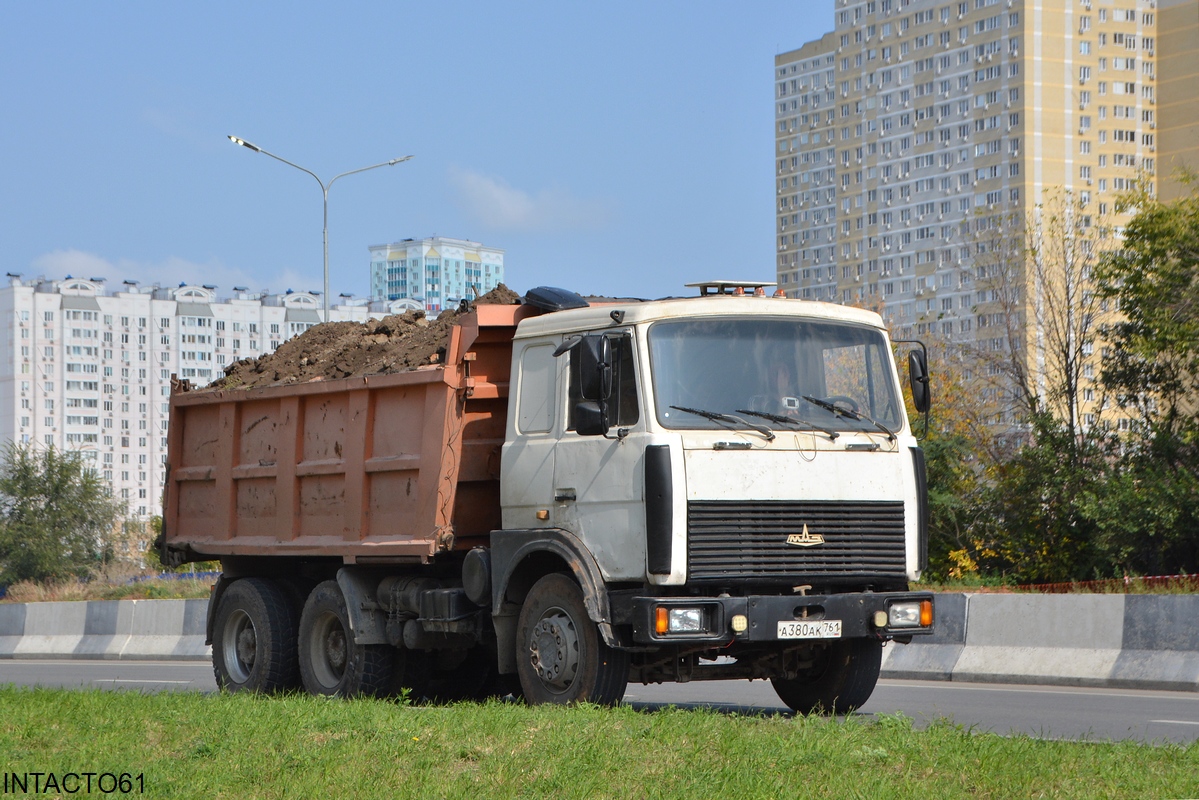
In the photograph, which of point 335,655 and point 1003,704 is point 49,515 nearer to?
point 335,655

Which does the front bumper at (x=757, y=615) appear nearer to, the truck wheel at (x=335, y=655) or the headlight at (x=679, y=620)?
the headlight at (x=679, y=620)

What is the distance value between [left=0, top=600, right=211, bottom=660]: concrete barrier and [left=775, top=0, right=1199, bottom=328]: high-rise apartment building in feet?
358

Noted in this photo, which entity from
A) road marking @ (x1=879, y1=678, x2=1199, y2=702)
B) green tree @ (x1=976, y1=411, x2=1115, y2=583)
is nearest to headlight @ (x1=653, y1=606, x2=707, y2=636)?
road marking @ (x1=879, y1=678, x2=1199, y2=702)

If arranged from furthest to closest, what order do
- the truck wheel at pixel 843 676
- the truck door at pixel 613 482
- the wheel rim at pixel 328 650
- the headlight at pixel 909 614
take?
1. the wheel rim at pixel 328 650
2. the truck wheel at pixel 843 676
3. the headlight at pixel 909 614
4. the truck door at pixel 613 482

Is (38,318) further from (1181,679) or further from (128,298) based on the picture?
(1181,679)

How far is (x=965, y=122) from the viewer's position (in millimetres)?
147500

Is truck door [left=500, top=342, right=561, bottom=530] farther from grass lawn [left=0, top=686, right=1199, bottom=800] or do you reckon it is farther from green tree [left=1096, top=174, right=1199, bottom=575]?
green tree [left=1096, top=174, right=1199, bottom=575]

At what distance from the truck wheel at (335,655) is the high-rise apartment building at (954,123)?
119588mm

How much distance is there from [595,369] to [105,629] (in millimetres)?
17069

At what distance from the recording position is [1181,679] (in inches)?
527

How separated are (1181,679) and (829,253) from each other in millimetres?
158282

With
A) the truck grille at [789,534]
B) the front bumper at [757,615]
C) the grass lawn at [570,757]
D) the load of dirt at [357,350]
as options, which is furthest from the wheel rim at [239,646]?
the truck grille at [789,534]

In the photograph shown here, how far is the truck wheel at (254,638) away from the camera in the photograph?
40.9ft

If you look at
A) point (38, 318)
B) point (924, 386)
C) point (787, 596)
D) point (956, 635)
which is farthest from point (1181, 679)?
point (38, 318)
